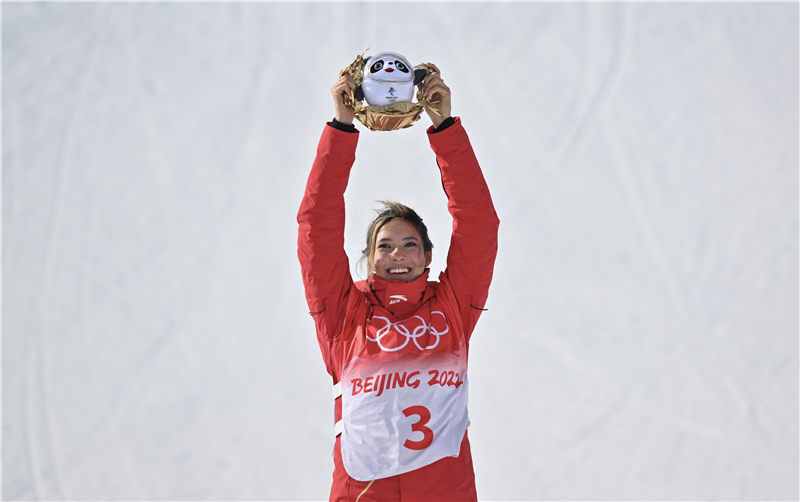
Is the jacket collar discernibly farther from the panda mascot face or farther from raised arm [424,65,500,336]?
the panda mascot face

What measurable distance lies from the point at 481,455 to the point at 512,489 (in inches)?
6.7

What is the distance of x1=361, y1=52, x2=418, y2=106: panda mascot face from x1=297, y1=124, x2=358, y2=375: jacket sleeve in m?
0.09

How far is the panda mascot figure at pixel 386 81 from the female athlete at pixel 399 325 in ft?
0.12

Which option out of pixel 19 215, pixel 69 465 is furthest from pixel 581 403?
pixel 19 215

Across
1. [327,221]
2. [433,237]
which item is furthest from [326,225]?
[433,237]

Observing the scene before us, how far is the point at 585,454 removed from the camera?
120 inches

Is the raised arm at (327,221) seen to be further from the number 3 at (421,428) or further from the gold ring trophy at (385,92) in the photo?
the number 3 at (421,428)

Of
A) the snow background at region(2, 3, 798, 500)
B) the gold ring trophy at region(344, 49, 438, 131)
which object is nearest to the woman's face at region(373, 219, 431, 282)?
the gold ring trophy at region(344, 49, 438, 131)

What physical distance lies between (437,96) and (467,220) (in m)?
0.27

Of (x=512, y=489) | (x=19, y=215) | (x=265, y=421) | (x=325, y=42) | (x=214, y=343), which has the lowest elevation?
(x=512, y=489)

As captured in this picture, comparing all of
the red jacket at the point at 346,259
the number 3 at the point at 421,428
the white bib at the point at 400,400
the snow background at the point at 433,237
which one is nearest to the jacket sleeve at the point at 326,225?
the red jacket at the point at 346,259

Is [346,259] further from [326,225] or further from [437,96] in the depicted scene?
[437,96]

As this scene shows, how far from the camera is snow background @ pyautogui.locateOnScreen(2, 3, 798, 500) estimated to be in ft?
10.1

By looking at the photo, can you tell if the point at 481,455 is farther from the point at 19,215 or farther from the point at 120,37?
the point at 120,37
